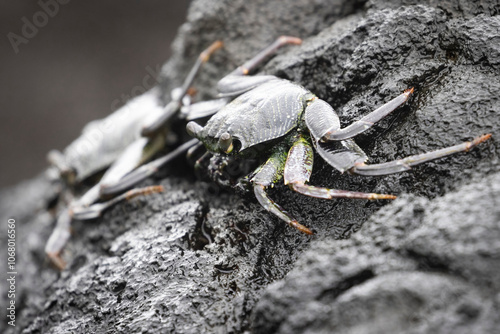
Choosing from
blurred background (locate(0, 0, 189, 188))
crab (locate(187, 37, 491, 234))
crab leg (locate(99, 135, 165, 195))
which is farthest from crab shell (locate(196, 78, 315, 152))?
blurred background (locate(0, 0, 189, 188))

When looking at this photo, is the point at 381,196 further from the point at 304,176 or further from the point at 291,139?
the point at 291,139

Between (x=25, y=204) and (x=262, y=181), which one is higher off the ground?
(x=25, y=204)

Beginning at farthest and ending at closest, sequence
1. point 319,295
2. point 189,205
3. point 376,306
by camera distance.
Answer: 1. point 189,205
2. point 319,295
3. point 376,306

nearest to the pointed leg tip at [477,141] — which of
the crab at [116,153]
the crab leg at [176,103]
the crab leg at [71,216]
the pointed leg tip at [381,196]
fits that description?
the pointed leg tip at [381,196]

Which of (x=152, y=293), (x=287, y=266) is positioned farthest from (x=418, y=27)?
(x=152, y=293)

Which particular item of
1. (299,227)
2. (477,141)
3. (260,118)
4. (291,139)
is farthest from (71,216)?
(477,141)

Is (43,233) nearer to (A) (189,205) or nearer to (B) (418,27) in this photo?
(A) (189,205)

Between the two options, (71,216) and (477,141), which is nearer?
(477,141)
